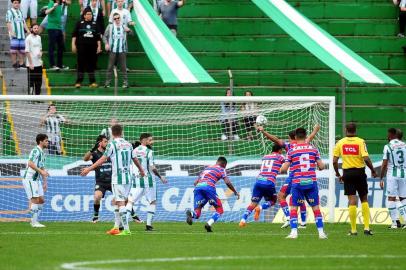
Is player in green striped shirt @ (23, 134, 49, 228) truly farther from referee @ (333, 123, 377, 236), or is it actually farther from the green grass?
referee @ (333, 123, 377, 236)

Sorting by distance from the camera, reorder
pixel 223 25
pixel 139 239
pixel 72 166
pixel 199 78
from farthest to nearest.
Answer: pixel 223 25 → pixel 199 78 → pixel 72 166 → pixel 139 239

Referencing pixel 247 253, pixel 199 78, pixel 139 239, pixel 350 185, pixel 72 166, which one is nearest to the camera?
pixel 247 253

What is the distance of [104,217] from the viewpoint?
2644cm

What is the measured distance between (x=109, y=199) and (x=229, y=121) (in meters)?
3.46

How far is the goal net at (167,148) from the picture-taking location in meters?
25.9

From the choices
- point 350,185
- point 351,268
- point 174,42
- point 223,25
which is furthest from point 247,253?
point 223,25

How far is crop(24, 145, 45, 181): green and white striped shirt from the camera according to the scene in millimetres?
22875

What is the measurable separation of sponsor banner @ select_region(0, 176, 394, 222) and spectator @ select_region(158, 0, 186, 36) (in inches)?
264

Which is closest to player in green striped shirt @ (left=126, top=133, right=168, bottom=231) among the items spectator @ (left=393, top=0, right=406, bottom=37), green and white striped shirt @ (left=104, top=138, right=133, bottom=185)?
green and white striped shirt @ (left=104, top=138, right=133, bottom=185)

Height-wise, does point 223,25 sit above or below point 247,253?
above

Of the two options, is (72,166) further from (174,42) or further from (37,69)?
(174,42)

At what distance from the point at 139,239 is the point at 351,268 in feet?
19.4

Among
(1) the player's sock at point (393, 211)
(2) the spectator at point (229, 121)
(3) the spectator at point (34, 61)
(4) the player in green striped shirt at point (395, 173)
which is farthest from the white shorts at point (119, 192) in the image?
(3) the spectator at point (34, 61)

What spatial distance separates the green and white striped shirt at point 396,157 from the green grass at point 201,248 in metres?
1.74
